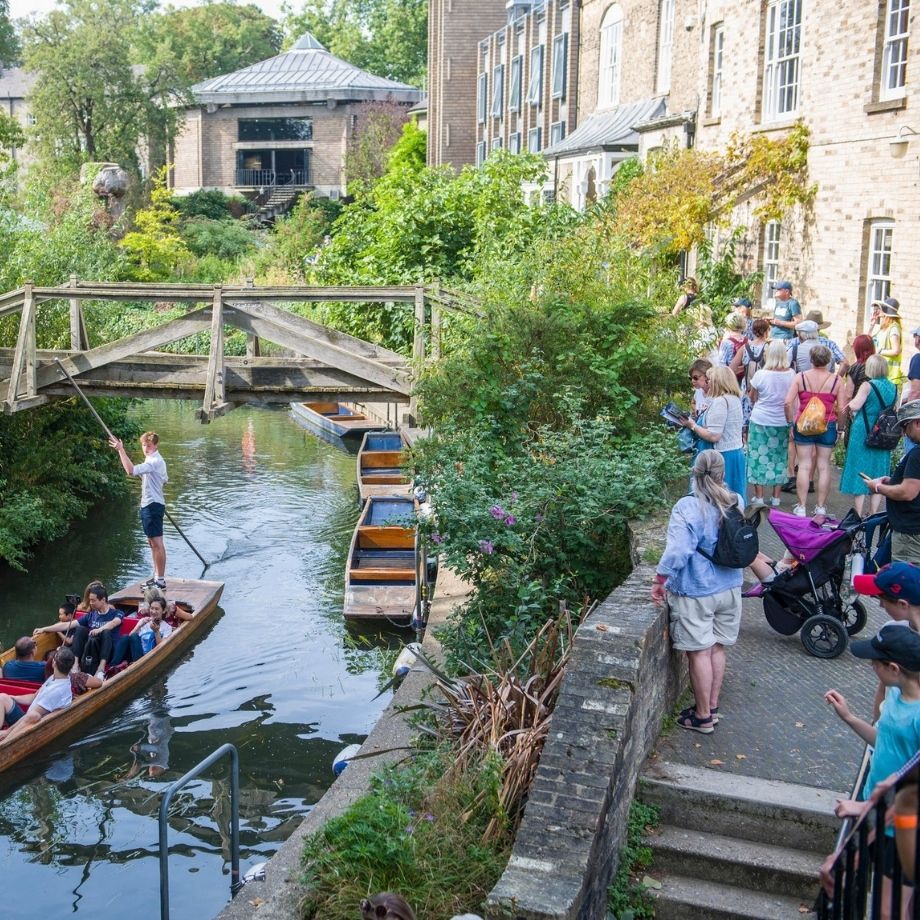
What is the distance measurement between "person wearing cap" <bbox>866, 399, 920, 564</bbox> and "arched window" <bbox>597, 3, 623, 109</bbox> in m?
25.7

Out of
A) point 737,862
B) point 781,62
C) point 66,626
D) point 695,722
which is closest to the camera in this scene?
point 737,862

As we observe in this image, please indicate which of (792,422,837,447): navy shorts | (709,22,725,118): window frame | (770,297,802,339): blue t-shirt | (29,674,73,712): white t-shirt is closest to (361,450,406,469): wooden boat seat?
(709,22,725,118): window frame

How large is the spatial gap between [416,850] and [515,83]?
1577 inches

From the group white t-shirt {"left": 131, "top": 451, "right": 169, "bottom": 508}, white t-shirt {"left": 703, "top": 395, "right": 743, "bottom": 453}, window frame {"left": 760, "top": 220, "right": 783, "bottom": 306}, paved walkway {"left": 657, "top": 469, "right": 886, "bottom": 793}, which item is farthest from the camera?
window frame {"left": 760, "top": 220, "right": 783, "bottom": 306}

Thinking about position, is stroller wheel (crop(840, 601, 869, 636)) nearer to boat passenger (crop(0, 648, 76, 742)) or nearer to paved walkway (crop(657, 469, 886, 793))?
paved walkway (crop(657, 469, 886, 793))

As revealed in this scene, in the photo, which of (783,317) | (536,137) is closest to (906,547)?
(783,317)

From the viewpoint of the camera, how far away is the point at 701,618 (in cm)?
707

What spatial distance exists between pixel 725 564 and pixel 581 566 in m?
2.38

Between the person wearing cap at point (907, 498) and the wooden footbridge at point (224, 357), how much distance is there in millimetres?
6833

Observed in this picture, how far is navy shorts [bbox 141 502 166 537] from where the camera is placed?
16203 mm

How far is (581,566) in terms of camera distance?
923cm

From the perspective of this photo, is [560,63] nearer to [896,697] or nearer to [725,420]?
[725,420]

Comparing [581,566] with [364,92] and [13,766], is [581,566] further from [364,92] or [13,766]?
[364,92]

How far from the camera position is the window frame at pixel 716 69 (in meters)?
22.3
